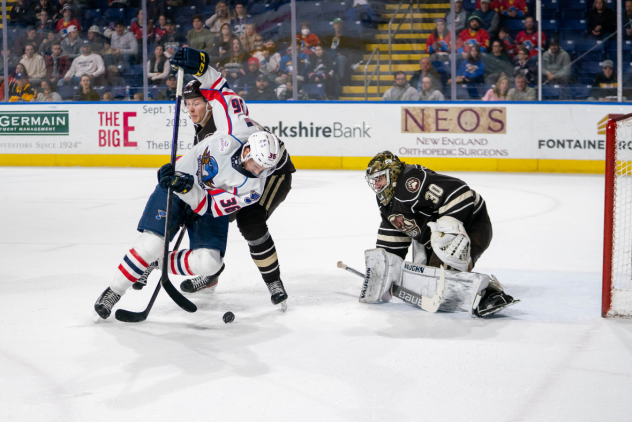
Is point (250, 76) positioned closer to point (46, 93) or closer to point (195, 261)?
point (46, 93)

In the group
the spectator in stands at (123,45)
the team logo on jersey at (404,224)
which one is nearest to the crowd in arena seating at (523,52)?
the spectator in stands at (123,45)

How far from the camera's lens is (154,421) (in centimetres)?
191

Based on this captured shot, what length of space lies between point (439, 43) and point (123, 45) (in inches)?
169

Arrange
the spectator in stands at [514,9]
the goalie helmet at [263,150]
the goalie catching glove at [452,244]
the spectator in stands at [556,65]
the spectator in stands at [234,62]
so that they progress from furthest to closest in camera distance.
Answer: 1. the spectator in stands at [234,62]
2. the spectator in stands at [514,9]
3. the spectator in stands at [556,65]
4. the goalie catching glove at [452,244]
5. the goalie helmet at [263,150]

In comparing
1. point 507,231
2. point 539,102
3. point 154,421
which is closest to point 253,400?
point 154,421

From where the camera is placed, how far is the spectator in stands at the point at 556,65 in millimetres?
8594

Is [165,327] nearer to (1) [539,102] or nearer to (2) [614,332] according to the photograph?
(2) [614,332]

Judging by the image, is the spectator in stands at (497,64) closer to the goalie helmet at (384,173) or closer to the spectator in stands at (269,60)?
the spectator in stands at (269,60)

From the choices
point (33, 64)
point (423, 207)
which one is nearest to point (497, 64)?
point (423, 207)

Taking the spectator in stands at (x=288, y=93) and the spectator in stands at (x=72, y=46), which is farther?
the spectator in stands at (x=72, y=46)

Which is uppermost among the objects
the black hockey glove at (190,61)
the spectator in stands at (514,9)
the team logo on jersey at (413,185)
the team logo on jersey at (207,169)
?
the spectator in stands at (514,9)

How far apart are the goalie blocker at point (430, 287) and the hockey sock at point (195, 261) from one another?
2.20 feet

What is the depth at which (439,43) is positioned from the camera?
8992 millimetres

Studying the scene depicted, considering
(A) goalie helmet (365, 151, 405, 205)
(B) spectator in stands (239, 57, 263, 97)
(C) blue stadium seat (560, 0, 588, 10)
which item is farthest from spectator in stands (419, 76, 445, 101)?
(A) goalie helmet (365, 151, 405, 205)
